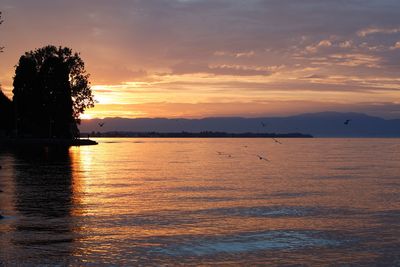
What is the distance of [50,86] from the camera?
13775cm

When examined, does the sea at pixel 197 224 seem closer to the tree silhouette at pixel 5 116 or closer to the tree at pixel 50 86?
the tree at pixel 50 86

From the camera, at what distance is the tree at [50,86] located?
138125 millimetres

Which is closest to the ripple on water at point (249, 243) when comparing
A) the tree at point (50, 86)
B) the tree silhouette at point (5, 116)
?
the tree at point (50, 86)

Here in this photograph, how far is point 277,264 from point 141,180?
109 ft

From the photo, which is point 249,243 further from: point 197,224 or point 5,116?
point 5,116

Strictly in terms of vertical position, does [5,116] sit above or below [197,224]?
above

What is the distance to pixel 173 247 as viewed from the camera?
20719 mm

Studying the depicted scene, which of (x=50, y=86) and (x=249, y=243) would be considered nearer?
(x=249, y=243)

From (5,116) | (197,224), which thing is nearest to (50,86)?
(5,116)

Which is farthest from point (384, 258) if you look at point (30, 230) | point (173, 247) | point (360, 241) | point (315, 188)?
point (315, 188)

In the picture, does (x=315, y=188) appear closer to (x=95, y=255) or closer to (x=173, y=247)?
(x=173, y=247)

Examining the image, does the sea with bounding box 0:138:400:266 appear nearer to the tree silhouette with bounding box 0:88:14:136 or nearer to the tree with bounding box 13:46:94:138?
the tree with bounding box 13:46:94:138

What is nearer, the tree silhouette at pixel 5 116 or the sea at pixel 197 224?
the sea at pixel 197 224

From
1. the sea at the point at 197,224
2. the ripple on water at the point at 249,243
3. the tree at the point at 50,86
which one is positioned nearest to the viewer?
the sea at the point at 197,224
